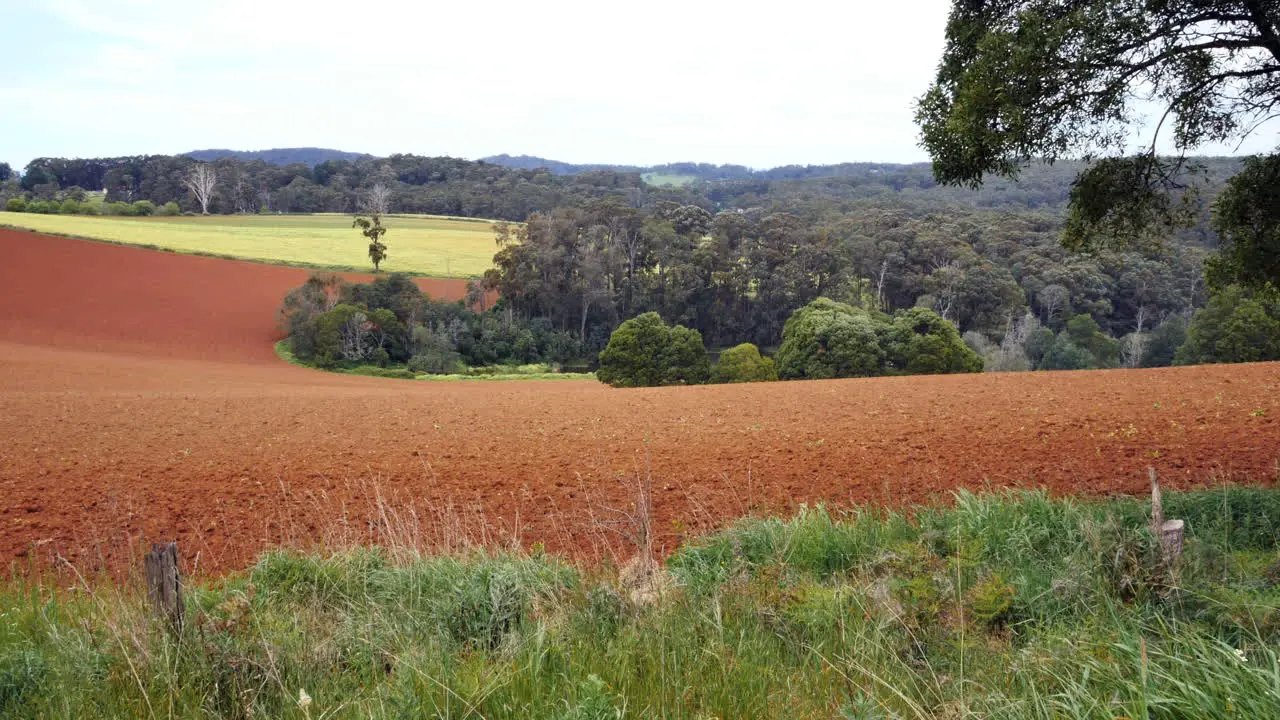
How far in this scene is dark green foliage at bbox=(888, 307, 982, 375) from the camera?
41.1 meters

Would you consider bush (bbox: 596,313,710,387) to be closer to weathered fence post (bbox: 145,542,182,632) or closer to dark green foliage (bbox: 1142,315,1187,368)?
dark green foliage (bbox: 1142,315,1187,368)

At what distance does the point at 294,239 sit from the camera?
76125 millimetres

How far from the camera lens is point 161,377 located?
3416 cm

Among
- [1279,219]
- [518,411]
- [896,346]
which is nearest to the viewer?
[1279,219]

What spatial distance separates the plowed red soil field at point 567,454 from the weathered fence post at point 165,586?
970 mm

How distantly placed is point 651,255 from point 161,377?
127ft

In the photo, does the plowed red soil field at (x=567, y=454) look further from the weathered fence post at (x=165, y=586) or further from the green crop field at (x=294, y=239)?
the green crop field at (x=294, y=239)

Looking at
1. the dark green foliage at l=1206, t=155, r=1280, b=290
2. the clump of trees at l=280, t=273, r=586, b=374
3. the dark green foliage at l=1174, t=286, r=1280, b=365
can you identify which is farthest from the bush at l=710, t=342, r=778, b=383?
the dark green foliage at l=1206, t=155, r=1280, b=290

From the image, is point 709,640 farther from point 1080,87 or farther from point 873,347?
point 873,347

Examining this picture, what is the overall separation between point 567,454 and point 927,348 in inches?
1287

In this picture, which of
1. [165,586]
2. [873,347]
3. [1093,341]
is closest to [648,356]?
[873,347]

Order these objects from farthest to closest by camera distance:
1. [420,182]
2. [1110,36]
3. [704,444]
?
[420,182], [704,444], [1110,36]

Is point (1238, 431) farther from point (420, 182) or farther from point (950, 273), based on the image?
point (420, 182)

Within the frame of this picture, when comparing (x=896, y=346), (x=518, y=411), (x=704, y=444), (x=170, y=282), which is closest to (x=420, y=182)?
(x=170, y=282)
